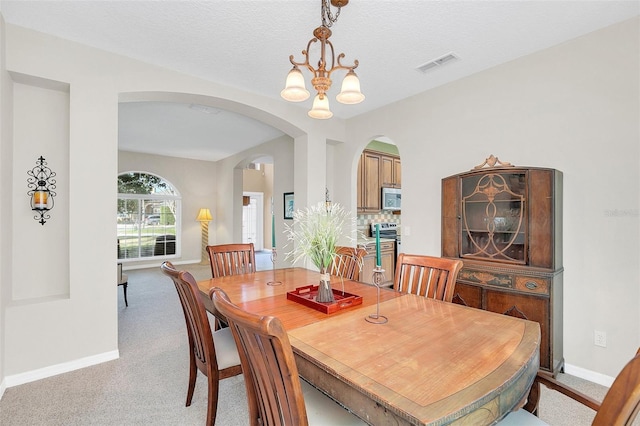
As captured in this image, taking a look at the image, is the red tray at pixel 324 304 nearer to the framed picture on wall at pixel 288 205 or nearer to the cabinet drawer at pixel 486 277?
the cabinet drawer at pixel 486 277

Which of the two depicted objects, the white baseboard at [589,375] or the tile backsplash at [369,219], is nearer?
the white baseboard at [589,375]

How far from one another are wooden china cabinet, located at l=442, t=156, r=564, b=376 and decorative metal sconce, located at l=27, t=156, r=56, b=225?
3716 mm

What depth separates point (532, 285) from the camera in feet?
8.09

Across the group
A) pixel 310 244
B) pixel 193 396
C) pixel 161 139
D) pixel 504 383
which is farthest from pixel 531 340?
pixel 161 139

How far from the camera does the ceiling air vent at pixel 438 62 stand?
113 inches

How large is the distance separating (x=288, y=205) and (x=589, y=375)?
440 cm

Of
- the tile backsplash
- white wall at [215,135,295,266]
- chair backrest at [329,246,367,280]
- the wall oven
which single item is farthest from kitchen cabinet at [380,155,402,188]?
chair backrest at [329,246,367,280]

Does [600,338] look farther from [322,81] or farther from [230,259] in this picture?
[230,259]

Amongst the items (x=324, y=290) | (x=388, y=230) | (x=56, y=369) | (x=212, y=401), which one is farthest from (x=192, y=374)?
(x=388, y=230)

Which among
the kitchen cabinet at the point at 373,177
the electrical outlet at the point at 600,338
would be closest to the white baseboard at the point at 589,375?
the electrical outlet at the point at 600,338

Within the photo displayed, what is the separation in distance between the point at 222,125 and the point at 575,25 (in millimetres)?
4594

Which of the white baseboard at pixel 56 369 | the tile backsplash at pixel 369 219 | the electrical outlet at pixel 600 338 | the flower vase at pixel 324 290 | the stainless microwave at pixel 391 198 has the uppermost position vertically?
the stainless microwave at pixel 391 198

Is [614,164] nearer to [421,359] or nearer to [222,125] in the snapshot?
[421,359]

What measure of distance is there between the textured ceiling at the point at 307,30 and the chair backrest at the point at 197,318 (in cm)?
191
